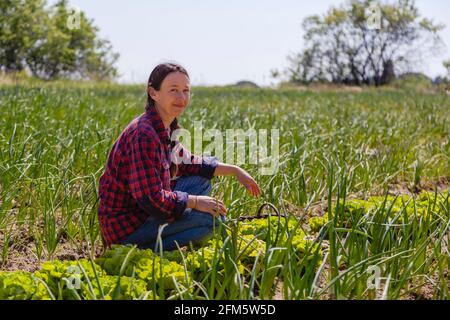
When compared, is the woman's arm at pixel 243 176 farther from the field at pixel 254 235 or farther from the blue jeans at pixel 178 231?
the blue jeans at pixel 178 231

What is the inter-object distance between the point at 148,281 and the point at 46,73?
4182 centimetres

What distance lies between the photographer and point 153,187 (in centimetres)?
231

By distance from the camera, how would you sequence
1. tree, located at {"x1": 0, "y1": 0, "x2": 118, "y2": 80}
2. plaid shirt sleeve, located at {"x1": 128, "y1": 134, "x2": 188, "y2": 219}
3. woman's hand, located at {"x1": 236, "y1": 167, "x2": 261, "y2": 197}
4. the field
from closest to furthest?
the field
plaid shirt sleeve, located at {"x1": 128, "y1": 134, "x2": 188, "y2": 219}
woman's hand, located at {"x1": 236, "y1": 167, "x2": 261, "y2": 197}
tree, located at {"x1": 0, "y1": 0, "x2": 118, "y2": 80}

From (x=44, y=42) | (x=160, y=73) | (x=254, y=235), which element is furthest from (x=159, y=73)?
(x=44, y=42)

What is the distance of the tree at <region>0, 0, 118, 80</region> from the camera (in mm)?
33844

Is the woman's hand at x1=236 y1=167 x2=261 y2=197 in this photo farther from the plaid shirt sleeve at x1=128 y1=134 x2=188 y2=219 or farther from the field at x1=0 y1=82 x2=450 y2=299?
the plaid shirt sleeve at x1=128 y1=134 x2=188 y2=219

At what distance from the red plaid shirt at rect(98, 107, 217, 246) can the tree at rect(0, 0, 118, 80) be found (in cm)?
2783

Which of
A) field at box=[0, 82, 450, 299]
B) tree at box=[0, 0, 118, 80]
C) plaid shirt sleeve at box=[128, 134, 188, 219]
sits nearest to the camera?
field at box=[0, 82, 450, 299]

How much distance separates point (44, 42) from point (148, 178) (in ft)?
126

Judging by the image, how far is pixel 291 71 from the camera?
150ft

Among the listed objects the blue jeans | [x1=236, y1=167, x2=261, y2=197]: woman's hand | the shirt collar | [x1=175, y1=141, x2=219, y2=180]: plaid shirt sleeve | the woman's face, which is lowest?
the blue jeans

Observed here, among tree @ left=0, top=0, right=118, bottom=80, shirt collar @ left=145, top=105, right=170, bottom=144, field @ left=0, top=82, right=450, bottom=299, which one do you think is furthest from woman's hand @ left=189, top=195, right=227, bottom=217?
tree @ left=0, top=0, right=118, bottom=80
